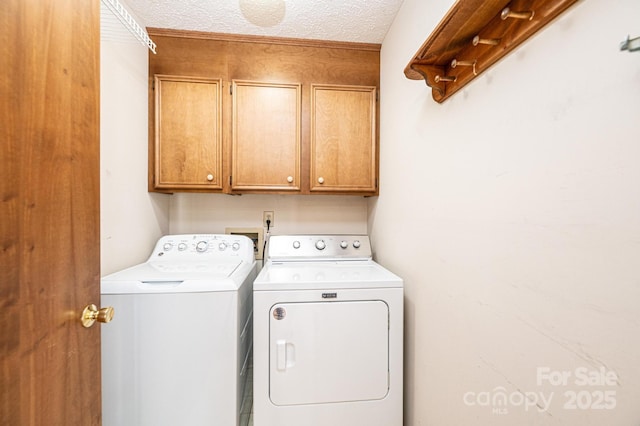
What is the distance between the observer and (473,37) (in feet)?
2.61

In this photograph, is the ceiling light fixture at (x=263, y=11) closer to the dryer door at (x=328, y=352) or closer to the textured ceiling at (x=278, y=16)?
the textured ceiling at (x=278, y=16)

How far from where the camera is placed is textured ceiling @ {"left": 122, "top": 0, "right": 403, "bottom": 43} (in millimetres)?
1402

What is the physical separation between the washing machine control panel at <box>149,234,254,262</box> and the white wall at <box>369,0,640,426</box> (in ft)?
3.95

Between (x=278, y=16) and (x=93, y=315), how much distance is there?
1773 millimetres

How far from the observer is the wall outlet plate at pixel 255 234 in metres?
1.96

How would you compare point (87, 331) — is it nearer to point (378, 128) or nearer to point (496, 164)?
point (496, 164)

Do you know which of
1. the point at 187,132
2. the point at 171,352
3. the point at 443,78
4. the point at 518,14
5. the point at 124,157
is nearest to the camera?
the point at 518,14

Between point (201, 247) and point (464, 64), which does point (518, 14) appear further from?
point (201, 247)

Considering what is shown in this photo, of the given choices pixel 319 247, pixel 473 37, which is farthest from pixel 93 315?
pixel 473 37

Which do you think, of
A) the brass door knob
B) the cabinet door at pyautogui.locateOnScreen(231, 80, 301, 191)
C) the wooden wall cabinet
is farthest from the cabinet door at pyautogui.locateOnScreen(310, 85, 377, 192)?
the brass door knob

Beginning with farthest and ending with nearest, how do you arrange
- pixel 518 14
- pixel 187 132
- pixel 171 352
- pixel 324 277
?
1. pixel 187 132
2. pixel 324 277
3. pixel 171 352
4. pixel 518 14

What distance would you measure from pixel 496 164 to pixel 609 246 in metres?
0.34

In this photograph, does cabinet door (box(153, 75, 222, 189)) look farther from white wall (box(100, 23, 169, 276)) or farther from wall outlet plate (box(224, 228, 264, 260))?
wall outlet plate (box(224, 228, 264, 260))

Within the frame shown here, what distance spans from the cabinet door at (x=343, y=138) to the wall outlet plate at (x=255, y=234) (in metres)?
0.63
